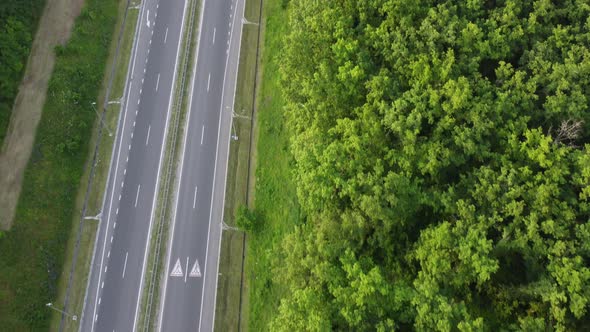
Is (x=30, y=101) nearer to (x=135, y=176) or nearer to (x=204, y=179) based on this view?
(x=135, y=176)

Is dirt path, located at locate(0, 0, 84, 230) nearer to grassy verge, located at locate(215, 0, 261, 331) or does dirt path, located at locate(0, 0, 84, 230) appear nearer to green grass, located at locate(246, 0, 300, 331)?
grassy verge, located at locate(215, 0, 261, 331)

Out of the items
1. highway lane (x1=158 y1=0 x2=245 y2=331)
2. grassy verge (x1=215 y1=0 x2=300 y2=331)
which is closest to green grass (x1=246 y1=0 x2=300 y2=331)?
grassy verge (x1=215 y1=0 x2=300 y2=331)

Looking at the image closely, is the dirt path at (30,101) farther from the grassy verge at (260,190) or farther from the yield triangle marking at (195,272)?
the grassy verge at (260,190)

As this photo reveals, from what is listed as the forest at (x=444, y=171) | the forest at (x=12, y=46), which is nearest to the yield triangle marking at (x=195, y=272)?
the forest at (x=444, y=171)

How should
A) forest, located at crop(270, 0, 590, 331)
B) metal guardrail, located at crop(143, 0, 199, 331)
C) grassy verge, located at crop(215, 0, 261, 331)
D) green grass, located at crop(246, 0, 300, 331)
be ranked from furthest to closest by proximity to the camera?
metal guardrail, located at crop(143, 0, 199, 331) → grassy verge, located at crop(215, 0, 261, 331) → green grass, located at crop(246, 0, 300, 331) → forest, located at crop(270, 0, 590, 331)

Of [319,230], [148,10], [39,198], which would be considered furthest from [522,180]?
[148,10]

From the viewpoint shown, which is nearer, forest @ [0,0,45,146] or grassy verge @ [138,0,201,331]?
grassy verge @ [138,0,201,331]

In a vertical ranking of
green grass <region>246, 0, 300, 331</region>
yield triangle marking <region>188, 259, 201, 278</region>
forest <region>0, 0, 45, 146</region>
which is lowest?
yield triangle marking <region>188, 259, 201, 278</region>
